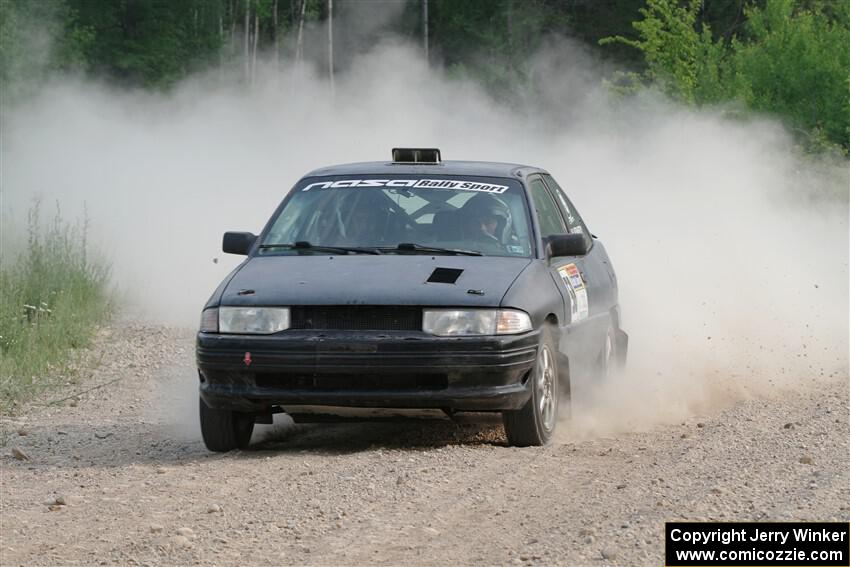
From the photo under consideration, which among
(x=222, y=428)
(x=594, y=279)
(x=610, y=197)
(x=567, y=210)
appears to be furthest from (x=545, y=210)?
(x=610, y=197)

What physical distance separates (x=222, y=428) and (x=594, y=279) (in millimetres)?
2816

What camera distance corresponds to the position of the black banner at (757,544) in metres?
5.76

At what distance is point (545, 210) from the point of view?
32.0ft

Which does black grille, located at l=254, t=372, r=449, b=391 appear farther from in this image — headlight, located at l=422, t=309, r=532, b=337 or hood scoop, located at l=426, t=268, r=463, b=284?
hood scoop, located at l=426, t=268, r=463, b=284

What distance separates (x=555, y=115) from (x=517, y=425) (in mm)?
35744

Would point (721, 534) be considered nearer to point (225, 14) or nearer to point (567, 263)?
point (567, 263)

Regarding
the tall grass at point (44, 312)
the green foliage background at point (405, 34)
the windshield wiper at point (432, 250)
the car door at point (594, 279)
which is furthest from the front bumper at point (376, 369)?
the green foliage background at point (405, 34)

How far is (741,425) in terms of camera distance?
9.36 meters

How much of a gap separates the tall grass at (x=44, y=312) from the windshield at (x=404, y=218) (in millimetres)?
2667

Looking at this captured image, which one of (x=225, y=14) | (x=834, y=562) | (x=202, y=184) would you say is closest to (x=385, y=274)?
(x=834, y=562)

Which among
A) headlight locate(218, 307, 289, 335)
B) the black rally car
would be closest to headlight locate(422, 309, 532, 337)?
the black rally car

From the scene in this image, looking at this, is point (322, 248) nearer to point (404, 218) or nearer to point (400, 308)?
point (404, 218)

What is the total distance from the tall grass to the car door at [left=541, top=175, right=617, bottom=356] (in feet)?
12.7

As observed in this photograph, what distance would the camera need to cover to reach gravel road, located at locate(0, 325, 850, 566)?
609 centimetres
